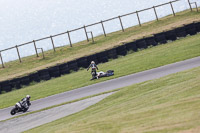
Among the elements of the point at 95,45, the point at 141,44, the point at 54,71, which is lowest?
the point at 54,71

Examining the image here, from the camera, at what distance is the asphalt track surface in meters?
23.2

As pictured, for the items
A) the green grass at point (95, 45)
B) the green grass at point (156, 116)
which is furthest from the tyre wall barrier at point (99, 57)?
the green grass at point (156, 116)

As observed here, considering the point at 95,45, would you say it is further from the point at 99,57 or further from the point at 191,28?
the point at 191,28

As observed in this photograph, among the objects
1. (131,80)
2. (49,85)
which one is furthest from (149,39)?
(131,80)

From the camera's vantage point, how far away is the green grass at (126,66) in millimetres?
27998

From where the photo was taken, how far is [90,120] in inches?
537

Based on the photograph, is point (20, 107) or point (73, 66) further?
point (73, 66)

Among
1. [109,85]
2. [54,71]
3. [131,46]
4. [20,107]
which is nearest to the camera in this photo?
[20,107]

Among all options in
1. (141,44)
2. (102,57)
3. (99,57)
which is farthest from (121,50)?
(99,57)

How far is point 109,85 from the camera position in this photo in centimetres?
2455

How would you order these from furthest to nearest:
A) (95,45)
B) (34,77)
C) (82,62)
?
(95,45) < (82,62) < (34,77)

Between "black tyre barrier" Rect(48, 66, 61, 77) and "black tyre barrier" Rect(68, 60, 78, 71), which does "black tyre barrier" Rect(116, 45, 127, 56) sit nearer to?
"black tyre barrier" Rect(68, 60, 78, 71)

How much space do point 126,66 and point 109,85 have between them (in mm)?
6371

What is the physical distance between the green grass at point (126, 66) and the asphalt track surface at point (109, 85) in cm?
149
